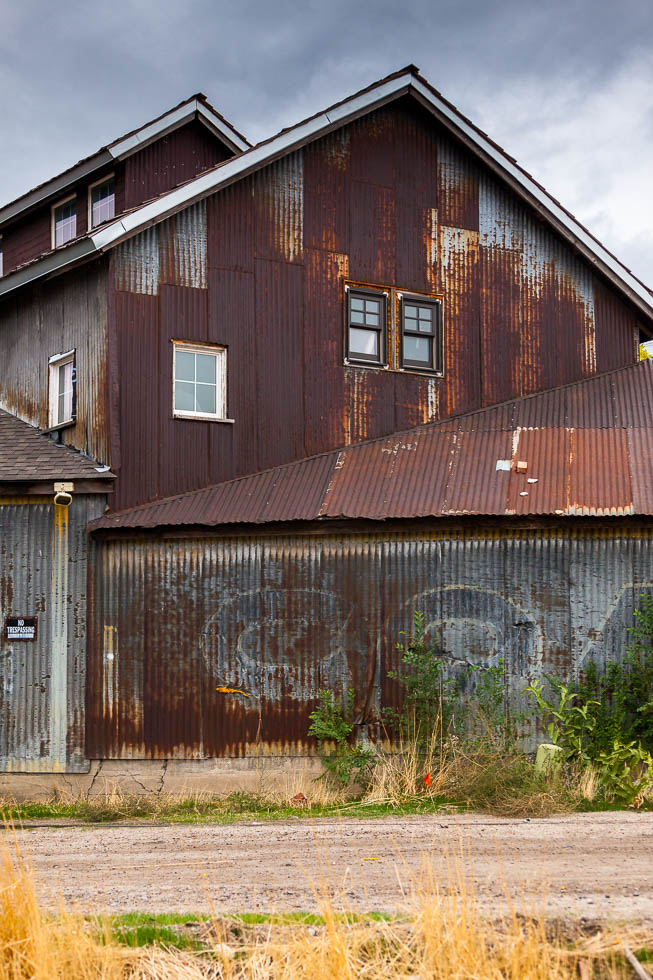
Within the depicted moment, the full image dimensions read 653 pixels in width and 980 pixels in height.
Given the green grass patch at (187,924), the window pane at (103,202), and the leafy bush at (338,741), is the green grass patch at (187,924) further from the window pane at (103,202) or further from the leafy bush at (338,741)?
the window pane at (103,202)

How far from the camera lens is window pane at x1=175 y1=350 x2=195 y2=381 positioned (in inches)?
598

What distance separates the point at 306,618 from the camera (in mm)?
14156

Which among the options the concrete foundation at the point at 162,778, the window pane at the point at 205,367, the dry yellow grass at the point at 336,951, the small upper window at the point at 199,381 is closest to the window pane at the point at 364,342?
the small upper window at the point at 199,381

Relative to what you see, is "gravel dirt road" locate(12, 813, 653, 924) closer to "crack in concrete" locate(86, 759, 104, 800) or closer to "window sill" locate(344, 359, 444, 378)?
"crack in concrete" locate(86, 759, 104, 800)

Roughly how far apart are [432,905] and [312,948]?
0.81 meters

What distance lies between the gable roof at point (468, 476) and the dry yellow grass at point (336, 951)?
7.18 m

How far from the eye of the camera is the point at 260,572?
14266 mm

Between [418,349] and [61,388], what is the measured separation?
5472mm

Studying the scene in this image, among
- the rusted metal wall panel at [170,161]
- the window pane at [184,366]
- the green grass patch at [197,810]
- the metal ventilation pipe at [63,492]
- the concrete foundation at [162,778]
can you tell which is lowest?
the green grass patch at [197,810]

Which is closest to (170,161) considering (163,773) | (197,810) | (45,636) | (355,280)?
(355,280)

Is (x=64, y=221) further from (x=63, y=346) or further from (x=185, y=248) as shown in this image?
(x=185, y=248)

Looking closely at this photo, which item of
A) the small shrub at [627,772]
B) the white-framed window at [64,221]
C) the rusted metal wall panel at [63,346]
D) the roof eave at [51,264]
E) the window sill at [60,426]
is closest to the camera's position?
the small shrub at [627,772]

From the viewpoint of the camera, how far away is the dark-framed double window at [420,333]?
16.8m

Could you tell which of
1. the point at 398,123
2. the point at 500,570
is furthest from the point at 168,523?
the point at 398,123
